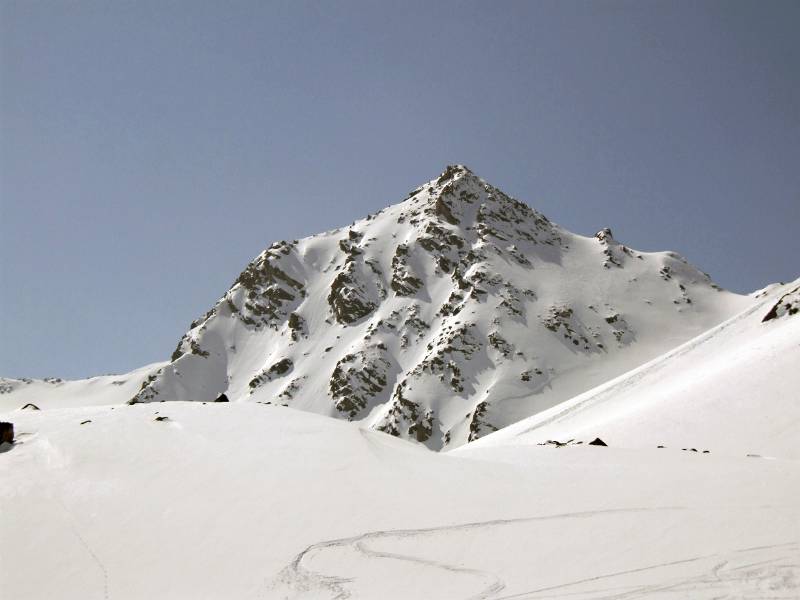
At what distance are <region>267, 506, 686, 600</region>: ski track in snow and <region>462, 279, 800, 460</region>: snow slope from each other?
14445mm

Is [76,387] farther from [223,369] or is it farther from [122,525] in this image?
[122,525]

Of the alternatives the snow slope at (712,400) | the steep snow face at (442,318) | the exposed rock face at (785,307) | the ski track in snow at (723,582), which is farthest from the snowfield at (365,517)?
the steep snow face at (442,318)

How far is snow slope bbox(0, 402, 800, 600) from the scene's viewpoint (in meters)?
9.49

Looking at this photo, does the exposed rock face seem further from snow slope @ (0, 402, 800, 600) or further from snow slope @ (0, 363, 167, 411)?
snow slope @ (0, 363, 167, 411)

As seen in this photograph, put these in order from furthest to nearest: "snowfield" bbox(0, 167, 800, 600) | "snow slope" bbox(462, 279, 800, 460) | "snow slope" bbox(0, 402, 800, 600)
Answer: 1. "snow slope" bbox(462, 279, 800, 460)
2. "snowfield" bbox(0, 167, 800, 600)
3. "snow slope" bbox(0, 402, 800, 600)

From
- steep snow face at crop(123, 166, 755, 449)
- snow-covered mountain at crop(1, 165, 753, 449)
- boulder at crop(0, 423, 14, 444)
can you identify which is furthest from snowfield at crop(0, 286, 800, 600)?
steep snow face at crop(123, 166, 755, 449)

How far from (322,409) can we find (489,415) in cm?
4301

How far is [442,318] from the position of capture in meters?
134

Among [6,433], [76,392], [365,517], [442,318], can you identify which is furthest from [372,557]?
[76,392]

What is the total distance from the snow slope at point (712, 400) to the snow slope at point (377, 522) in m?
8.74

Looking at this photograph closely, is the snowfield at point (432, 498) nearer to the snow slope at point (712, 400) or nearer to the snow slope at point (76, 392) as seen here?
the snow slope at point (712, 400)

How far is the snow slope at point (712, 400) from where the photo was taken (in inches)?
926

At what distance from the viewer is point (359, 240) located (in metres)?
173

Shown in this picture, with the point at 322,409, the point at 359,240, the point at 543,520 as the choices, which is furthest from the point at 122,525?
the point at 359,240
